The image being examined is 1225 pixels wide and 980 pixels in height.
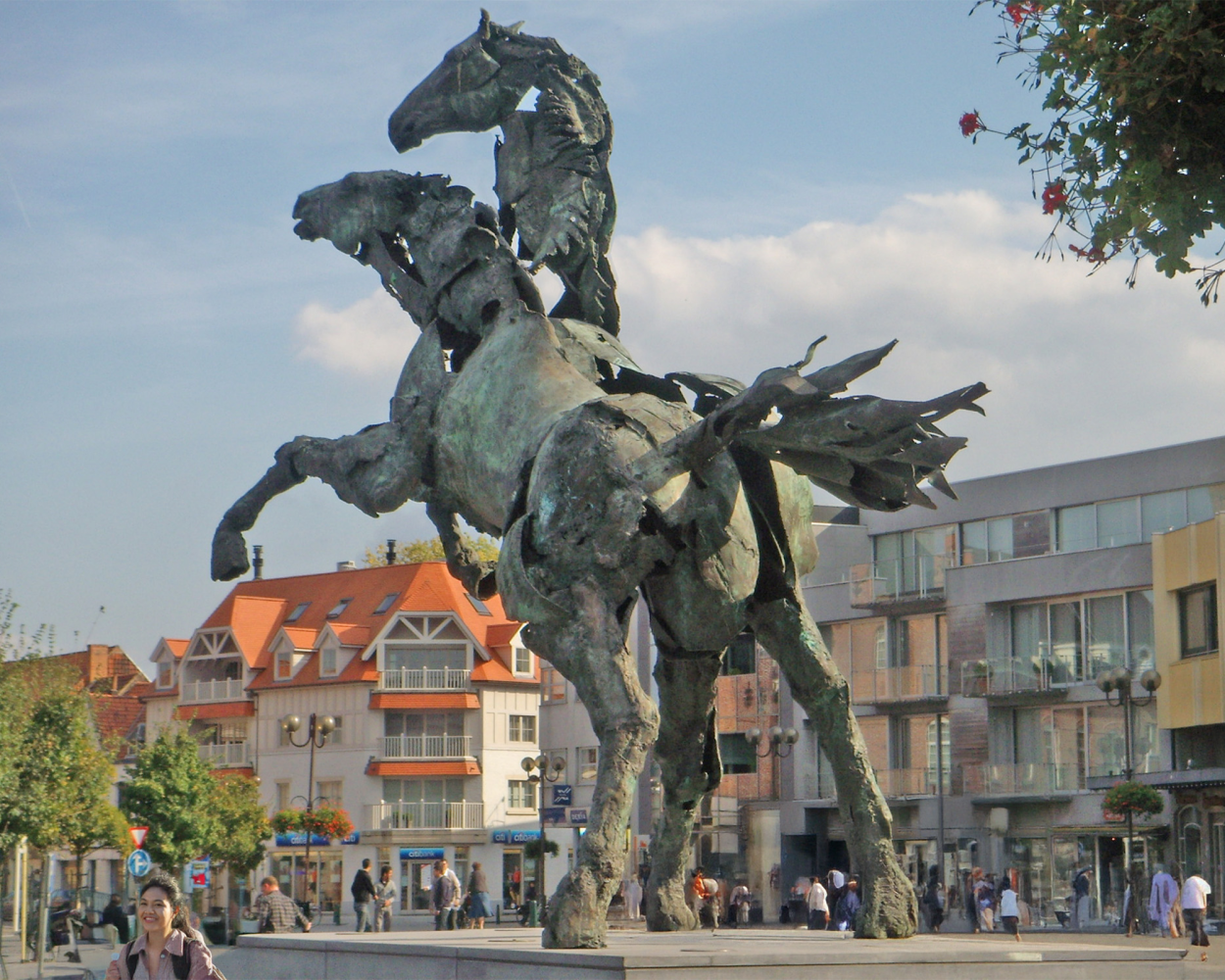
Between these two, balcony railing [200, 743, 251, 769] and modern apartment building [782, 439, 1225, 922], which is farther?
balcony railing [200, 743, 251, 769]

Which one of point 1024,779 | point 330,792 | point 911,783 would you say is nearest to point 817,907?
point 1024,779

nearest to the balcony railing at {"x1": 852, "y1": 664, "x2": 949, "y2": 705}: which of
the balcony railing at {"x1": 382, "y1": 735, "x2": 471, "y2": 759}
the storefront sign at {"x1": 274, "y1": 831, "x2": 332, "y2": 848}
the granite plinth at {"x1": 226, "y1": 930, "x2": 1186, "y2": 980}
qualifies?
the balcony railing at {"x1": 382, "y1": 735, "x2": 471, "y2": 759}

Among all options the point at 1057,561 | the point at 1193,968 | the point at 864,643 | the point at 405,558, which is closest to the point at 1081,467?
the point at 1057,561

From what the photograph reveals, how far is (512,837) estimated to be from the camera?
225 feet

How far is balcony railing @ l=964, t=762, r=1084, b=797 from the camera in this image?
155 ft

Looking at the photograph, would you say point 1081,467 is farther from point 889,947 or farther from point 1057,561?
point 889,947

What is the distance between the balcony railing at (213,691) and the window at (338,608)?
4570 millimetres

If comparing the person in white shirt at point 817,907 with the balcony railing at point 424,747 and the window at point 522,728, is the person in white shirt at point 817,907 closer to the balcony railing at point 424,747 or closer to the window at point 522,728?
the balcony railing at point 424,747

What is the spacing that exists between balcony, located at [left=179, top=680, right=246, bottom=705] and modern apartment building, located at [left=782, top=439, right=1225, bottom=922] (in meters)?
27.7

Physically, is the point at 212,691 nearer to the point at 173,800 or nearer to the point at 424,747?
the point at 424,747

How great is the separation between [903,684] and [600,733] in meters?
42.6

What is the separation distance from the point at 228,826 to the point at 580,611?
47869 millimetres

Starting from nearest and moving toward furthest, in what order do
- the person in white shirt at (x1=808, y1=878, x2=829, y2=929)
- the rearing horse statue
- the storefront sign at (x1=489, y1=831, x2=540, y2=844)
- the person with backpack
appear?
the person with backpack, the rearing horse statue, the person in white shirt at (x1=808, y1=878, x2=829, y2=929), the storefront sign at (x1=489, y1=831, x2=540, y2=844)

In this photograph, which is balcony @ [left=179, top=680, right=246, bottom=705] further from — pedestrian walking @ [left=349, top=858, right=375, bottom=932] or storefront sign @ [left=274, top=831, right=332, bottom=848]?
pedestrian walking @ [left=349, top=858, right=375, bottom=932]
